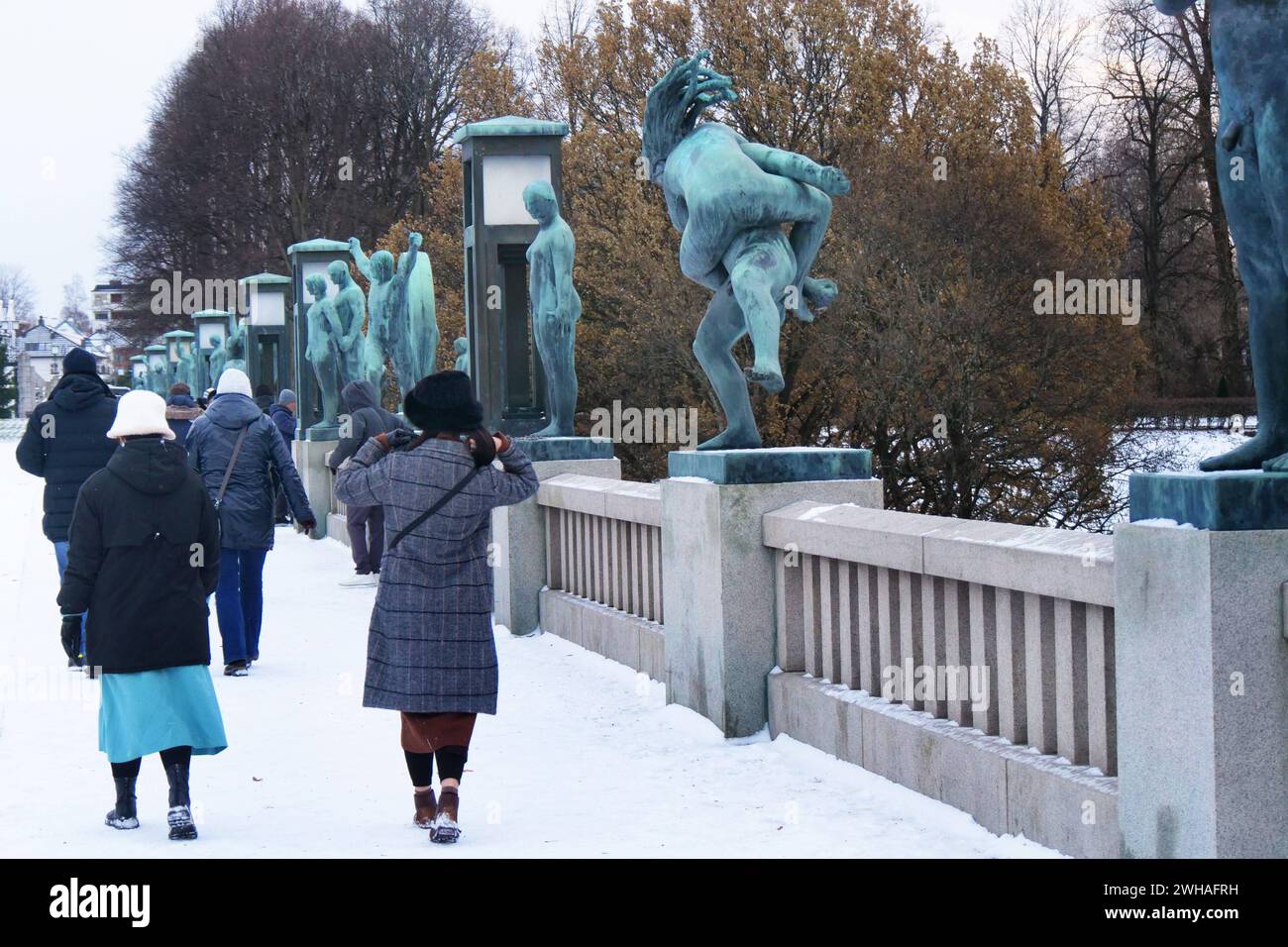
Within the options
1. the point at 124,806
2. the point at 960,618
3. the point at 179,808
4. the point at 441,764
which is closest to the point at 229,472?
the point at 124,806

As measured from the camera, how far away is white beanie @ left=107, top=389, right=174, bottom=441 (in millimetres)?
A: 6609

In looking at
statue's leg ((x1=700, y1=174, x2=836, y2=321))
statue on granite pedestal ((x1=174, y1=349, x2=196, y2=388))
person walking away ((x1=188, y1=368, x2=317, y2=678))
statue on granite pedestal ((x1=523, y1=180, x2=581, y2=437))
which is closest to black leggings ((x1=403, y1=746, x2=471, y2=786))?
statue's leg ((x1=700, y1=174, x2=836, y2=321))

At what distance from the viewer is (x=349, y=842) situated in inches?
244

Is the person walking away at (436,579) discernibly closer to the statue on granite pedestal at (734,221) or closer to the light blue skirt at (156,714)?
the light blue skirt at (156,714)

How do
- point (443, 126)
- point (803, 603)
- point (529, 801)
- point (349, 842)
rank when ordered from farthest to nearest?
point (443, 126)
point (803, 603)
point (529, 801)
point (349, 842)

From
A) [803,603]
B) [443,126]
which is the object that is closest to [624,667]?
[803,603]

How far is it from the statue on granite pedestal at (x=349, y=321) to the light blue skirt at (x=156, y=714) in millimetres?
15821

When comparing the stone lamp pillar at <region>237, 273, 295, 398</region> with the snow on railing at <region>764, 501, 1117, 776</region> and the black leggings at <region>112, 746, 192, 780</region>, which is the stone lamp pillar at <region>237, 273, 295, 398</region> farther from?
the black leggings at <region>112, 746, 192, 780</region>

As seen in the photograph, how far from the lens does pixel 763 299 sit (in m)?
8.31

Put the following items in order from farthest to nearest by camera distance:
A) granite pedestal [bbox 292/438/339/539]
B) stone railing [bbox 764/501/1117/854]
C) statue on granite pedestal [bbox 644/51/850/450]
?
1. granite pedestal [bbox 292/438/339/539]
2. statue on granite pedestal [bbox 644/51/850/450]
3. stone railing [bbox 764/501/1117/854]

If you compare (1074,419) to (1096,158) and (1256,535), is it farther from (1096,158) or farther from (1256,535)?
(1256,535)

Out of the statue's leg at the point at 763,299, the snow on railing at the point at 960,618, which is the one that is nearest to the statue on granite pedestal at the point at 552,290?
the statue's leg at the point at 763,299

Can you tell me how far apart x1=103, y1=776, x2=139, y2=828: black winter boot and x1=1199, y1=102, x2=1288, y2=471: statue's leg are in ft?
12.5

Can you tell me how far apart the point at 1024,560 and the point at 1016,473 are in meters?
18.6
